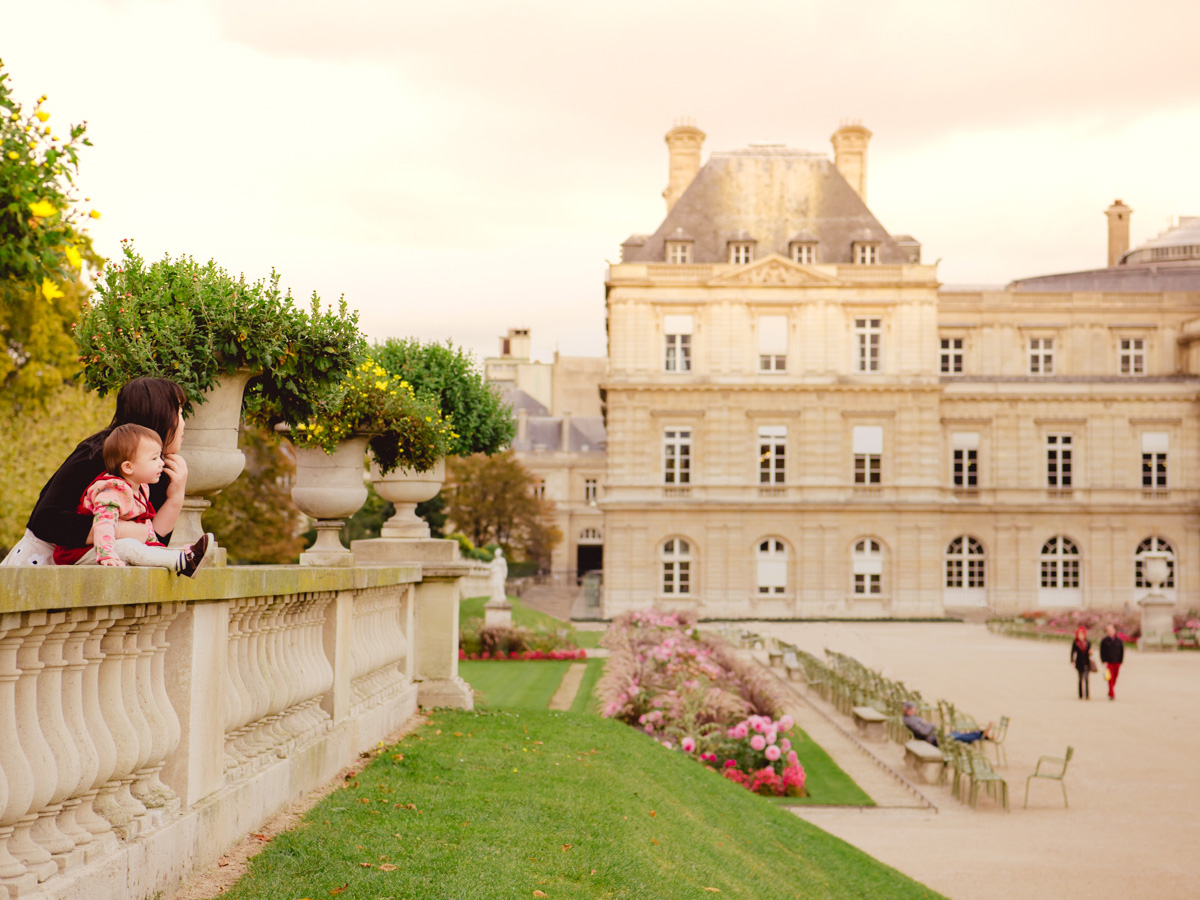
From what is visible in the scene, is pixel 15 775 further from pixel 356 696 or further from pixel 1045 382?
pixel 1045 382

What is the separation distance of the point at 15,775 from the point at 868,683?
19.2 m

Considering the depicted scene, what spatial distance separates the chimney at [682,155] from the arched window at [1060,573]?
70.3ft

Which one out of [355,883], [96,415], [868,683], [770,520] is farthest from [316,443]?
[770,520]

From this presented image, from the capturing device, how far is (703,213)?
4828 centimetres

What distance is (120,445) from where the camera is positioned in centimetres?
449

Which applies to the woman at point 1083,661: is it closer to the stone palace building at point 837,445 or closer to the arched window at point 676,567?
the stone palace building at point 837,445

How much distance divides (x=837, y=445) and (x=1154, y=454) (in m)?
13.2

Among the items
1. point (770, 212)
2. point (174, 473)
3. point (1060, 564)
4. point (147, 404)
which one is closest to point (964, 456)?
point (1060, 564)

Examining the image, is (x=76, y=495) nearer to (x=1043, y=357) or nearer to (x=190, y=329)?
(x=190, y=329)

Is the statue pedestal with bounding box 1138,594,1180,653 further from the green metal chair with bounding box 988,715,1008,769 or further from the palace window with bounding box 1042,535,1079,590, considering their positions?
the green metal chair with bounding box 988,715,1008,769

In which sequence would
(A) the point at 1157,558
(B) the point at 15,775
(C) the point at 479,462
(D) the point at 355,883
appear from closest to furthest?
1. (B) the point at 15,775
2. (D) the point at 355,883
3. (A) the point at 1157,558
4. (C) the point at 479,462

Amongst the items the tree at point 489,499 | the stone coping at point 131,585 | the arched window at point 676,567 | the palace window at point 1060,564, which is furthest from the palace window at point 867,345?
the stone coping at point 131,585

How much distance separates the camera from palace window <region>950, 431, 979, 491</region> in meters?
48.4

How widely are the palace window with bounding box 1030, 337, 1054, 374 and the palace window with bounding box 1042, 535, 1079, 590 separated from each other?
7.67 metres
